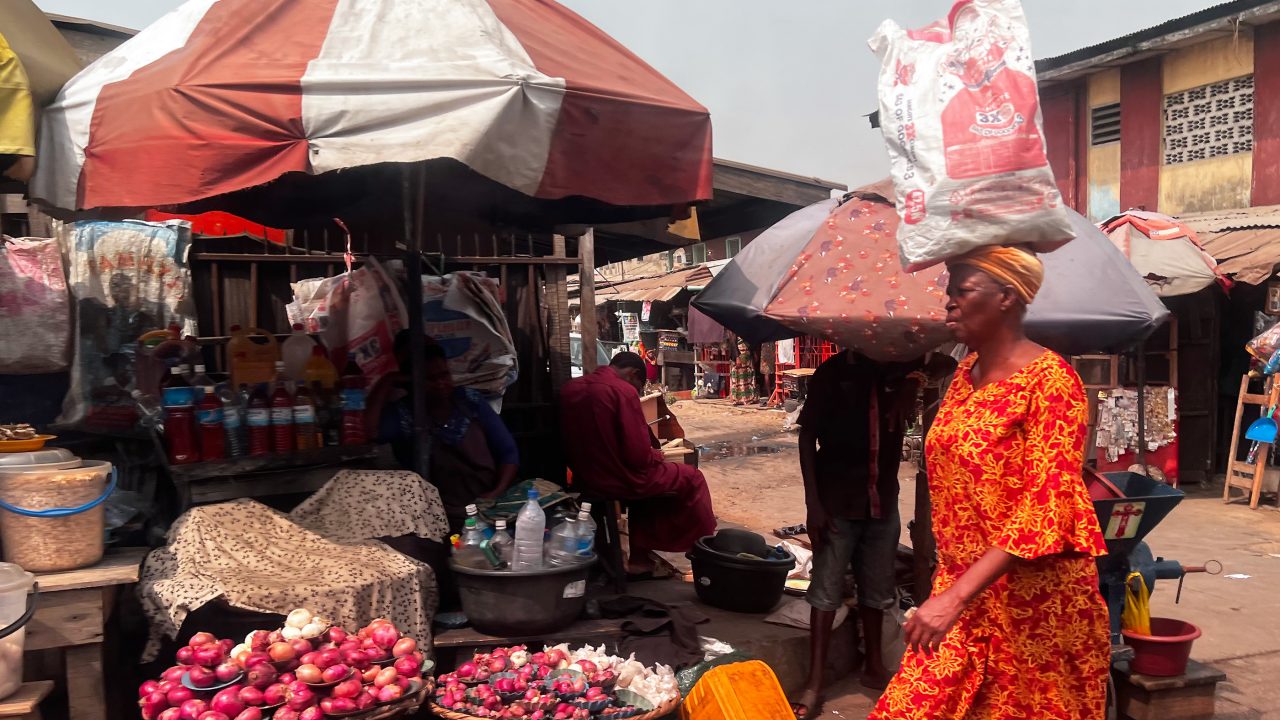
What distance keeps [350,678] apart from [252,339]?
2.52 m

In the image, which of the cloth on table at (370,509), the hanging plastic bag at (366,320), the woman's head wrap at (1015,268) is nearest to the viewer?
the woman's head wrap at (1015,268)

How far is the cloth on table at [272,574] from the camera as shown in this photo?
3.29 m

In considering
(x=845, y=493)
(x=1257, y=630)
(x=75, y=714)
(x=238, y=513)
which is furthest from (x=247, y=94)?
(x=1257, y=630)

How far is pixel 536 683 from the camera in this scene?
3354mm

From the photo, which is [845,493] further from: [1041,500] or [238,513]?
[238,513]

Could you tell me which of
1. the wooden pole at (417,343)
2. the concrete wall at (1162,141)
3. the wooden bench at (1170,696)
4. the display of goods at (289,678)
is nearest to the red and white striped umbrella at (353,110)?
the wooden pole at (417,343)

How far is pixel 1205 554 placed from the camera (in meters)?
7.59

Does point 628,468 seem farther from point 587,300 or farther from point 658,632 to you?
point 658,632

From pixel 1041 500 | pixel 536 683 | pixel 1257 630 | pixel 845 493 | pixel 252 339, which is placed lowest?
pixel 1257 630

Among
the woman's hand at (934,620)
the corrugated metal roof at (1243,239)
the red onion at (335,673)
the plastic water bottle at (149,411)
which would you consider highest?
the corrugated metal roof at (1243,239)

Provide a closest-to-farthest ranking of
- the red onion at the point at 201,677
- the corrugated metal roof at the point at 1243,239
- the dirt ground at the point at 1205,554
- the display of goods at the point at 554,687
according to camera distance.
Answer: the red onion at the point at 201,677 → the display of goods at the point at 554,687 → the dirt ground at the point at 1205,554 → the corrugated metal roof at the point at 1243,239

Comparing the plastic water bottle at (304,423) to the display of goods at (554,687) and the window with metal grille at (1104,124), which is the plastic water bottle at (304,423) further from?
the window with metal grille at (1104,124)

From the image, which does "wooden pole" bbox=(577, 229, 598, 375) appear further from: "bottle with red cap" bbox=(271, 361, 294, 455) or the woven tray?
the woven tray

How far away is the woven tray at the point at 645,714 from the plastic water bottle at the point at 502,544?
71cm
